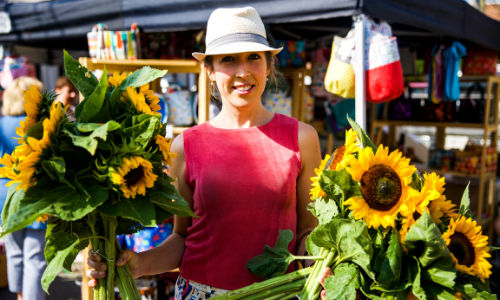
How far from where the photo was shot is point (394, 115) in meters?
5.62

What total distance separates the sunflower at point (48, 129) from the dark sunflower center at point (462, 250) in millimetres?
1040

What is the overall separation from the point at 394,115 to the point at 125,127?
5.04 m

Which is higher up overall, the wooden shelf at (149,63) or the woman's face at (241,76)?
the wooden shelf at (149,63)

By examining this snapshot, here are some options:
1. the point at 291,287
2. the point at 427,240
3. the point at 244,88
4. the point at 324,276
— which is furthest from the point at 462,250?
the point at 244,88

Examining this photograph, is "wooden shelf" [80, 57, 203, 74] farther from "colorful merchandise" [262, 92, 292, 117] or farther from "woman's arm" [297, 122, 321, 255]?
"woman's arm" [297, 122, 321, 255]

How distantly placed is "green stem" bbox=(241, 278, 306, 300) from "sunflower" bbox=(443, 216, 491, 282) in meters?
0.44

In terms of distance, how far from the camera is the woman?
1.50 metres

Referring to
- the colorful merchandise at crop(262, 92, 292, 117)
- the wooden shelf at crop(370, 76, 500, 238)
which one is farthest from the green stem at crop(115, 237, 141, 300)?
the wooden shelf at crop(370, 76, 500, 238)

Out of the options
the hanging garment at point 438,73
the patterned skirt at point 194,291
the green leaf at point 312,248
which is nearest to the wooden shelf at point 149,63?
the patterned skirt at point 194,291

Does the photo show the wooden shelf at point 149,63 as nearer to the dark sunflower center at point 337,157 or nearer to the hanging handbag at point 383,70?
the hanging handbag at point 383,70

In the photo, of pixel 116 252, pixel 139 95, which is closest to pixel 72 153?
pixel 139 95

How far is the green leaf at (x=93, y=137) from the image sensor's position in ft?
3.30

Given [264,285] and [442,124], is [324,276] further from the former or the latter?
[442,124]

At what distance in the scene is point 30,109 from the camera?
3.45 feet
